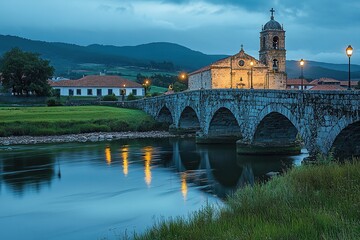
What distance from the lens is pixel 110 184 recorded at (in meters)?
24.1

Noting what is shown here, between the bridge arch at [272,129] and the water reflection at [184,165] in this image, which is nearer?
the water reflection at [184,165]

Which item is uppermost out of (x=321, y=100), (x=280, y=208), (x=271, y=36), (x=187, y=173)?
(x=271, y=36)

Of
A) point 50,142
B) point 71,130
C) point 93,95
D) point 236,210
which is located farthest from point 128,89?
point 236,210

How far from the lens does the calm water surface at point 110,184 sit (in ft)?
54.2

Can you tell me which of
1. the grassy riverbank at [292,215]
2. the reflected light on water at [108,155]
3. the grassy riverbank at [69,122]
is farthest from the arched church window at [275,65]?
the grassy riverbank at [292,215]

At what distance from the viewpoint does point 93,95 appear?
101 meters

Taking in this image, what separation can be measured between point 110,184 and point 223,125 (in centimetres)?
1894

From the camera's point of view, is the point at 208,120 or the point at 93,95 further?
the point at 93,95

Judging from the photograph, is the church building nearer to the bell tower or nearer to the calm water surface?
the bell tower

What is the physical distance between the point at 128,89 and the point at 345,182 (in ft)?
302

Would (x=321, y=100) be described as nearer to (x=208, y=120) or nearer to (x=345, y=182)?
(x=345, y=182)

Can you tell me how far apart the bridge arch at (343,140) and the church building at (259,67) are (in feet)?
194

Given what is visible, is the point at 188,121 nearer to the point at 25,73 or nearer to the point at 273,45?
the point at 273,45

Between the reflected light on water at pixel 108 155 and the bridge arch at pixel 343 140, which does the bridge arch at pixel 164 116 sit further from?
the bridge arch at pixel 343 140
